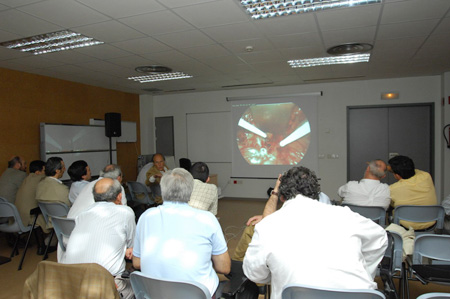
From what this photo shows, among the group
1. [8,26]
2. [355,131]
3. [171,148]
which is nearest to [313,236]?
[8,26]

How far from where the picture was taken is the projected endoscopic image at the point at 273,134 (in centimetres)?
722

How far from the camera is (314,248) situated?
1352 millimetres

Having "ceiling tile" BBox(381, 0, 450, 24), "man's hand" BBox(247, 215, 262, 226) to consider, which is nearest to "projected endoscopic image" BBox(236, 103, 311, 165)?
"ceiling tile" BBox(381, 0, 450, 24)

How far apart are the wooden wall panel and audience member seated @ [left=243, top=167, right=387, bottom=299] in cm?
517

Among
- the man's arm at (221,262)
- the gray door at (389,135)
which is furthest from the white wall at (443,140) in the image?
the man's arm at (221,262)

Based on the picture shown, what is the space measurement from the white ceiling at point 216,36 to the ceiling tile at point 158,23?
1 cm

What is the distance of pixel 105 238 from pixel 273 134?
229 inches

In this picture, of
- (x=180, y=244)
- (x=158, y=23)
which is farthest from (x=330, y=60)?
(x=180, y=244)

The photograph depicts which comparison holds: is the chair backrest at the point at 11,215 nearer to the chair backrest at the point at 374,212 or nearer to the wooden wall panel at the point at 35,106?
the wooden wall panel at the point at 35,106

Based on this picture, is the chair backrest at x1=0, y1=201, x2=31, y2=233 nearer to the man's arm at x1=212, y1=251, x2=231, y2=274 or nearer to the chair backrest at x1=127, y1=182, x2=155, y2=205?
the chair backrest at x1=127, y1=182, x2=155, y2=205

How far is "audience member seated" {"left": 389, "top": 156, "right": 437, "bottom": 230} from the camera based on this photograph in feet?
10.6

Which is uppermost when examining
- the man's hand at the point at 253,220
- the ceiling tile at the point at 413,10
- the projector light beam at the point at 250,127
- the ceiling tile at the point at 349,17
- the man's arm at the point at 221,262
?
the ceiling tile at the point at 349,17

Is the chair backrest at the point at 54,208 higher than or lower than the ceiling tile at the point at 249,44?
lower

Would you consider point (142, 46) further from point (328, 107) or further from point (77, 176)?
point (328, 107)
